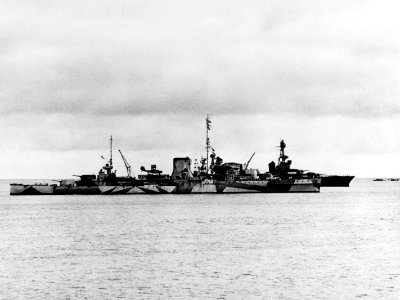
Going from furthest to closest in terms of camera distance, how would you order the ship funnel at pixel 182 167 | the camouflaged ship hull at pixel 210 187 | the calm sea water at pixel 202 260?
the camouflaged ship hull at pixel 210 187 < the ship funnel at pixel 182 167 < the calm sea water at pixel 202 260

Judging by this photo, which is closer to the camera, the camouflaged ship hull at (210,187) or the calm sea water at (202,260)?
the calm sea water at (202,260)

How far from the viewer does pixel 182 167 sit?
452 feet

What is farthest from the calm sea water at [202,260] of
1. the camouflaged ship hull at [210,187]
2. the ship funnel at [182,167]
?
the camouflaged ship hull at [210,187]

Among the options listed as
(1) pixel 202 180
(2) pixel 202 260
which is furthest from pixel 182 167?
(2) pixel 202 260

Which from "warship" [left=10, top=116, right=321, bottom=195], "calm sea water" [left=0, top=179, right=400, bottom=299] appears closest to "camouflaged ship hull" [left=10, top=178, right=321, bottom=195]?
"warship" [left=10, top=116, right=321, bottom=195]

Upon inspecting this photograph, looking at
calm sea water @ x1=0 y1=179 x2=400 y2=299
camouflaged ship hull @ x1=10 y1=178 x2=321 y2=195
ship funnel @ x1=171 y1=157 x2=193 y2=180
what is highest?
ship funnel @ x1=171 y1=157 x2=193 y2=180

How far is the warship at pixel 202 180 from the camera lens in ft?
457

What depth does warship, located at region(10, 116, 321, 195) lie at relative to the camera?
139 meters

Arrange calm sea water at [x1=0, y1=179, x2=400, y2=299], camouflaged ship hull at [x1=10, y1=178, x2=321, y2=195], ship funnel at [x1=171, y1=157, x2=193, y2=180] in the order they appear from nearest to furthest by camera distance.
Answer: calm sea water at [x1=0, y1=179, x2=400, y2=299], ship funnel at [x1=171, y1=157, x2=193, y2=180], camouflaged ship hull at [x1=10, y1=178, x2=321, y2=195]

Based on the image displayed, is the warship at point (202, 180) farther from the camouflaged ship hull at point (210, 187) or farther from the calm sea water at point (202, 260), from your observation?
the calm sea water at point (202, 260)

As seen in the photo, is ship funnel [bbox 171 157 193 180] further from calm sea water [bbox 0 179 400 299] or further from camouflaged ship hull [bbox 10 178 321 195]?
calm sea water [bbox 0 179 400 299]

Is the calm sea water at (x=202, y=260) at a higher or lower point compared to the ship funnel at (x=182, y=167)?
lower

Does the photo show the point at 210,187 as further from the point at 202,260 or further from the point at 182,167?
the point at 202,260

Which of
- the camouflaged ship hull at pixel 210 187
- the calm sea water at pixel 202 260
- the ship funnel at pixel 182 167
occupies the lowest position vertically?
the calm sea water at pixel 202 260
